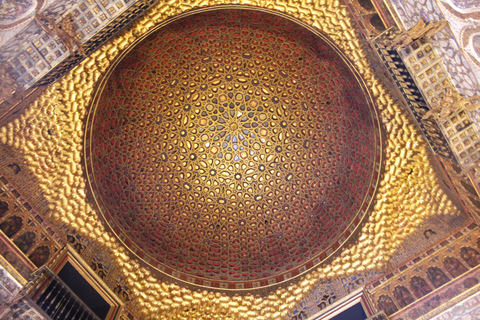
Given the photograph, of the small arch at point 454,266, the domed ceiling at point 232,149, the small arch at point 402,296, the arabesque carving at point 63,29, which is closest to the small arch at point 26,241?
the domed ceiling at point 232,149

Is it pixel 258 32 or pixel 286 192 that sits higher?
pixel 258 32

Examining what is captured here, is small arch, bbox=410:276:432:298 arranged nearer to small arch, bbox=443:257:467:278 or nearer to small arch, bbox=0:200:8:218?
small arch, bbox=443:257:467:278

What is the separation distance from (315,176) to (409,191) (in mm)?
3058

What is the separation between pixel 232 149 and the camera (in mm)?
12500

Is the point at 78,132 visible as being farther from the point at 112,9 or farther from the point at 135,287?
the point at 135,287

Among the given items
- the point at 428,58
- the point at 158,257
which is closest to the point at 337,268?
the point at 158,257

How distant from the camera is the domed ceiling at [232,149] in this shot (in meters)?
Answer: 9.73

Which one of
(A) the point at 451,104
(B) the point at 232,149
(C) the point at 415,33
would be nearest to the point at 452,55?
(C) the point at 415,33

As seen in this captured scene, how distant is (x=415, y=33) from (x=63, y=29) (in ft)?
19.4

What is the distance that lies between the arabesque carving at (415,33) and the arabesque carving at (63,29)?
5573 millimetres

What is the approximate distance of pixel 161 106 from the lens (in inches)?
450

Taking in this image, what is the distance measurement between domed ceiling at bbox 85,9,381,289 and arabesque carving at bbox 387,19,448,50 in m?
1.88

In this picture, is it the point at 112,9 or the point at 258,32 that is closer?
the point at 112,9

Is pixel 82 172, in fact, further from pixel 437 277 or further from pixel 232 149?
pixel 437 277
